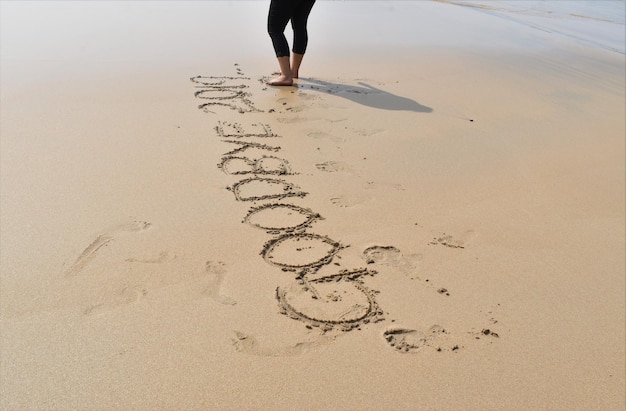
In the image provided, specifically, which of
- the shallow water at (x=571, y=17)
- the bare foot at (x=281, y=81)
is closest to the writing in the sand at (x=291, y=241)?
the bare foot at (x=281, y=81)

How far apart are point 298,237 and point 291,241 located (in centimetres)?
5

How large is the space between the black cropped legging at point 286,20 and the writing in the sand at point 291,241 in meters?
1.16

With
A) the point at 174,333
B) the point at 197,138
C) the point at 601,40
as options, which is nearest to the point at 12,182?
the point at 197,138

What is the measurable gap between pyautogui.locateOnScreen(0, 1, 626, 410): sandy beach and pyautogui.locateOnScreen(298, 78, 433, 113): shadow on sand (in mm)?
32

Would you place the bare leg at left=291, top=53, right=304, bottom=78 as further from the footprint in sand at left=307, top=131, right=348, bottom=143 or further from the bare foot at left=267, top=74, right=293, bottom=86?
the footprint in sand at left=307, top=131, right=348, bottom=143

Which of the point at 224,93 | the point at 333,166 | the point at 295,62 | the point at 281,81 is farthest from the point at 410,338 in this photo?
the point at 295,62

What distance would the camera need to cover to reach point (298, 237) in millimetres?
2621

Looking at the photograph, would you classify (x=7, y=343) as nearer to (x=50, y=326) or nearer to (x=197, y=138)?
(x=50, y=326)

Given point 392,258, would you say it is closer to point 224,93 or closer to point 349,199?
point 349,199

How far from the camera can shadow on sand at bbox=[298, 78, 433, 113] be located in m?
4.55

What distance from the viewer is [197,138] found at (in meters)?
3.59

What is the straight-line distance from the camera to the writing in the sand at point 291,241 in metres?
2.17

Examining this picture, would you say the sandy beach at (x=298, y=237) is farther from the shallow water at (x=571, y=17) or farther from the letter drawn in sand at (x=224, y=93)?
the shallow water at (x=571, y=17)

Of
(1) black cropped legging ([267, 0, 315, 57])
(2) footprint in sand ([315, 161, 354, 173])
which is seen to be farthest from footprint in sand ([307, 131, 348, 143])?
(1) black cropped legging ([267, 0, 315, 57])
